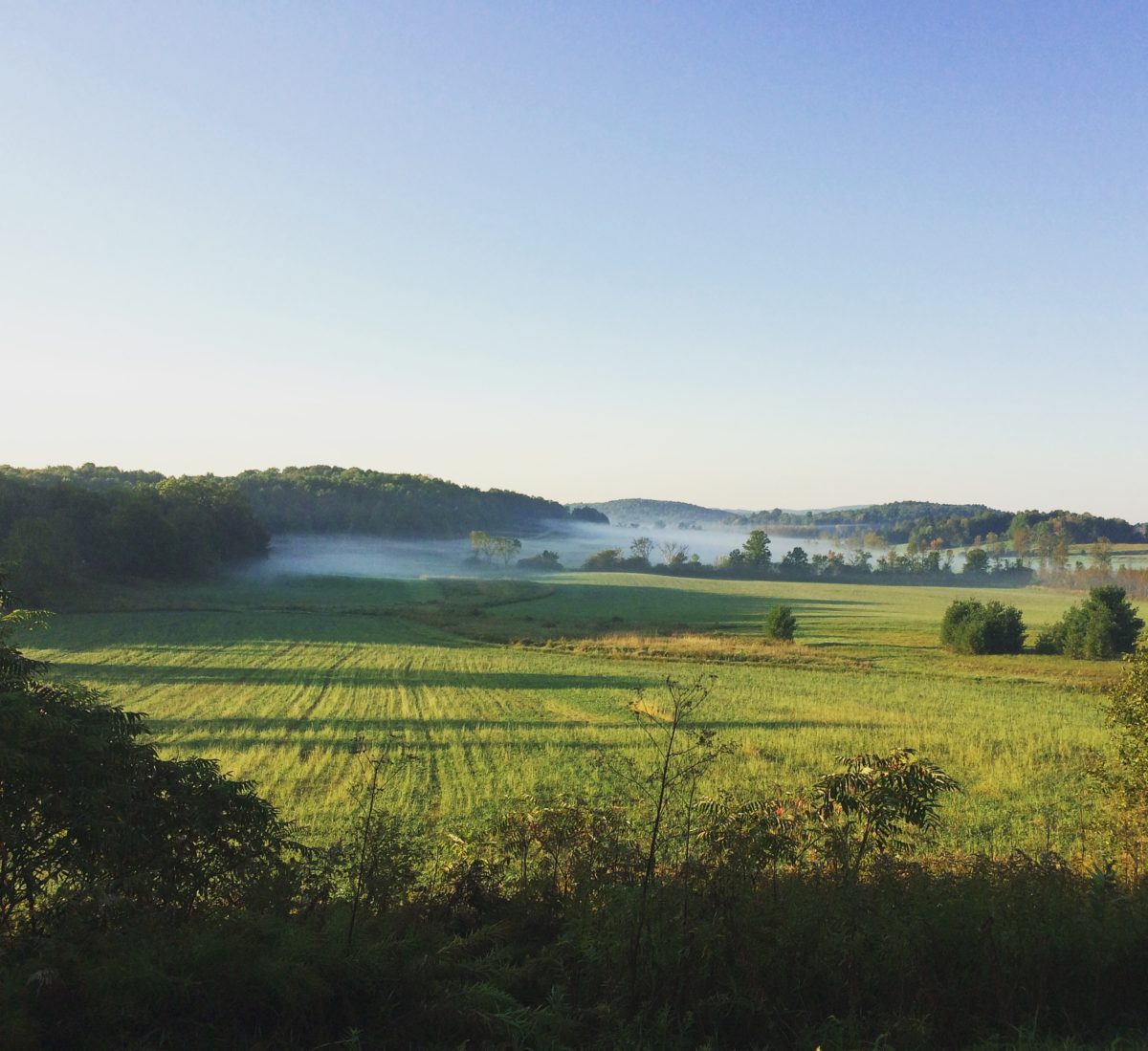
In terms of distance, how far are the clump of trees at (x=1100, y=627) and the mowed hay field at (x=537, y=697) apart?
2408mm

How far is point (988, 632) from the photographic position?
54594 millimetres

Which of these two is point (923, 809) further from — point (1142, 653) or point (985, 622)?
point (985, 622)

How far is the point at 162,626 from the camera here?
179 ft

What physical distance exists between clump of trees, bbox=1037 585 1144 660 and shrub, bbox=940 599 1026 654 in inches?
131

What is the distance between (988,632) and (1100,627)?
22.3ft

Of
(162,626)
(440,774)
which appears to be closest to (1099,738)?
(440,774)

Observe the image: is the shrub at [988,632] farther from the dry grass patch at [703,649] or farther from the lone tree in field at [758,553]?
the lone tree in field at [758,553]

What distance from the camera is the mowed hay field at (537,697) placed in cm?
1925

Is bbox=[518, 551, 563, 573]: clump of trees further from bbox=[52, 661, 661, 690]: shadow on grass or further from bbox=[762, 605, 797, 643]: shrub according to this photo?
bbox=[52, 661, 661, 690]: shadow on grass

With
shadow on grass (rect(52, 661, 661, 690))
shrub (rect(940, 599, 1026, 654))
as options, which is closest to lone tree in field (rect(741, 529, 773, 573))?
shrub (rect(940, 599, 1026, 654))

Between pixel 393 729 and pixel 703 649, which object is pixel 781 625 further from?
pixel 393 729

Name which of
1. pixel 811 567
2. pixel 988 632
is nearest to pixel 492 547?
pixel 811 567

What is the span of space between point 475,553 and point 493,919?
5676 inches

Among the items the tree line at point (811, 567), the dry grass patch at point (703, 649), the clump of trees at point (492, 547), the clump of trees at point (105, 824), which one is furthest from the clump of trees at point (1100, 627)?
the clump of trees at point (492, 547)
